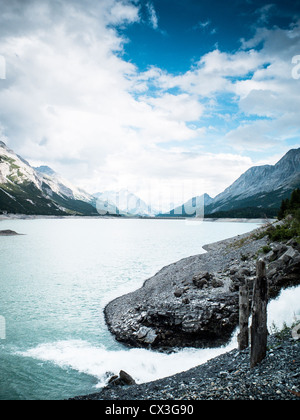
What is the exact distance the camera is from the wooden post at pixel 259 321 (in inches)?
445

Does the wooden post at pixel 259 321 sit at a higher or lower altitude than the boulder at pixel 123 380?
higher

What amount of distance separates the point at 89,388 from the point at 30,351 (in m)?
6.26

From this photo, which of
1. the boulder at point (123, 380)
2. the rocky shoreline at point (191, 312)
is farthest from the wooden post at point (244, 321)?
the boulder at point (123, 380)

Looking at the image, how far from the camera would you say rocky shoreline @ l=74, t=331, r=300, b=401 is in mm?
9422

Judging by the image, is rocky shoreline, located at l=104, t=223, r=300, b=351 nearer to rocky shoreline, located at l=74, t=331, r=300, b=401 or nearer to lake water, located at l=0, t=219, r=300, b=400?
lake water, located at l=0, t=219, r=300, b=400

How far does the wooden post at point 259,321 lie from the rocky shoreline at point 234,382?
358 mm

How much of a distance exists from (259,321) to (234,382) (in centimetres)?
271

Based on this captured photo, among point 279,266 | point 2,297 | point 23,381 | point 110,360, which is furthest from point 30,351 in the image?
point 279,266

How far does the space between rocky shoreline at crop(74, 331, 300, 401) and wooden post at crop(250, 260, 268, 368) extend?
0.36 meters

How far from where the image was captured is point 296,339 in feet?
40.4

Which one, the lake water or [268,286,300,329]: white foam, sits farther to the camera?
[268,286,300,329]: white foam

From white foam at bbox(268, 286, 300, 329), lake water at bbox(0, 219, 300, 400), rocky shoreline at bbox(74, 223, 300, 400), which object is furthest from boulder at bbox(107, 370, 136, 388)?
white foam at bbox(268, 286, 300, 329)

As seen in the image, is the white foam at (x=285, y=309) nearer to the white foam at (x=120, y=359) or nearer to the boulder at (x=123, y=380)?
the white foam at (x=120, y=359)

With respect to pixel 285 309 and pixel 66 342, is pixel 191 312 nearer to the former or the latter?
pixel 285 309
